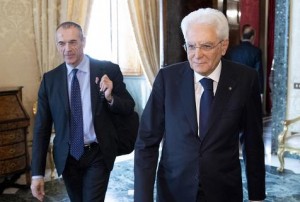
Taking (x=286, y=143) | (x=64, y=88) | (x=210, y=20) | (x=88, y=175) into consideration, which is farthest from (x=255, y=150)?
(x=286, y=143)

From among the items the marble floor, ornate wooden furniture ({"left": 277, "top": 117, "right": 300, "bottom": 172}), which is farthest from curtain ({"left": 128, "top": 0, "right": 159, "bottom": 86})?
ornate wooden furniture ({"left": 277, "top": 117, "right": 300, "bottom": 172})

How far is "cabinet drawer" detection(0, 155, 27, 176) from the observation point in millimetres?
3737

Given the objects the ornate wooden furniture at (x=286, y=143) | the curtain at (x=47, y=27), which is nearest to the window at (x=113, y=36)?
the curtain at (x=47, y=27)

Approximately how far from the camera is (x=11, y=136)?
12.4 ft

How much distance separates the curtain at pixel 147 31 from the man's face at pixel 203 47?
170 inches

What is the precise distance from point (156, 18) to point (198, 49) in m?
4.65

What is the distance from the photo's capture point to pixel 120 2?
6.04 metres

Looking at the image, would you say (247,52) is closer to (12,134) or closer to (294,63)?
(294,63)

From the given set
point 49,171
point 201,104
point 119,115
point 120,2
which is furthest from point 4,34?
point 201,104

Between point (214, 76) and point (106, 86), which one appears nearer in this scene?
point (214, 76)

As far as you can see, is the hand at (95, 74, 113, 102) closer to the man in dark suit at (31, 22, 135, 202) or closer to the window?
the man in dark suit at (31, 22, 135, 202)

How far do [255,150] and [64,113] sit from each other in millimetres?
1071

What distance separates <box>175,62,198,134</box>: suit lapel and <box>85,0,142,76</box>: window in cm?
430

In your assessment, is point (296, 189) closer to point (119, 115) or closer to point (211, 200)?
point (119, 115)
